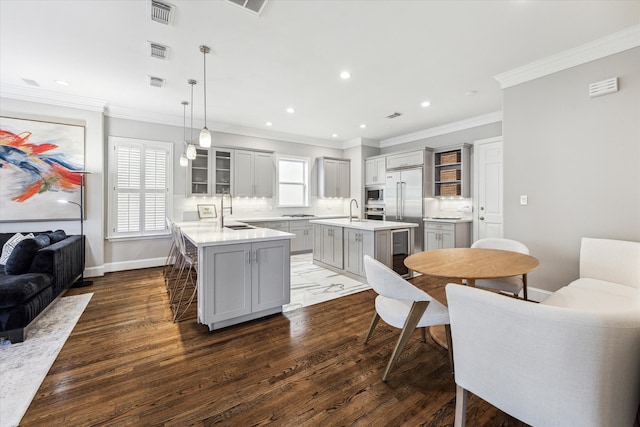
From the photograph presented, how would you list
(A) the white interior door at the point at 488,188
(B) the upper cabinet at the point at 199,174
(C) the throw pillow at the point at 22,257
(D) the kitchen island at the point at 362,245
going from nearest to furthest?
(C) the throw pillow at the point at 22,257 < (D) the kitchen island at the point at 362,245 < (A) the white interior door at the point at 488,188 < (B) the upper cabinet at the point at 199,174

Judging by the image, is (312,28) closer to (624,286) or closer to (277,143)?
(624,286)

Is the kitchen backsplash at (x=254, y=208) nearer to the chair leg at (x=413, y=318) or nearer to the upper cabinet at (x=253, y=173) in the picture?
the upper cabinet at (x=253, y=173)

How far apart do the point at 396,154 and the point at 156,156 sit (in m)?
5.02

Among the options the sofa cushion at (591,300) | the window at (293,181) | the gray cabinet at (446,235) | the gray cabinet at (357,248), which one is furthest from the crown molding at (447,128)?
the sofa cushion at (591,300)

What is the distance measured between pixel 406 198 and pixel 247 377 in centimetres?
508

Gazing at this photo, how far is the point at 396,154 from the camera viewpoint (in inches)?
249

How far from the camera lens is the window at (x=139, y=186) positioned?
4777 millimetres

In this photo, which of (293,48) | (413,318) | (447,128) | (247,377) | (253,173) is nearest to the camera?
(413,318)

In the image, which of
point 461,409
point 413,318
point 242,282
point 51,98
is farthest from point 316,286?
point 51,98

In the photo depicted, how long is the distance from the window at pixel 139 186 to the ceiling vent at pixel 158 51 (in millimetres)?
2505

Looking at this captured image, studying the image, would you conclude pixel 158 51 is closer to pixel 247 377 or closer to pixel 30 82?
pixel 30 82

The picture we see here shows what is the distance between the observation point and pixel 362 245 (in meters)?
4.09

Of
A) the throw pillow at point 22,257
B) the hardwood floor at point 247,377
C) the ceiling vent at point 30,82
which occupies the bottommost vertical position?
the hardwood floor at point 247,377

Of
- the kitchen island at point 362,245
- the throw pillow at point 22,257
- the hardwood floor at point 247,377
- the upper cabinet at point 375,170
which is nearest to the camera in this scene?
the hardwood floor at point 247,377
